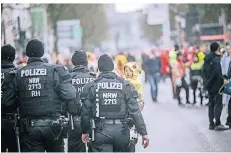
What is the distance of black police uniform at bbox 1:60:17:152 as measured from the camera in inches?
350

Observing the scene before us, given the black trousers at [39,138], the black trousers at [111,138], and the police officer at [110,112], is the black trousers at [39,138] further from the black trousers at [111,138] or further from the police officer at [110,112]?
the black trousers at [111,138]

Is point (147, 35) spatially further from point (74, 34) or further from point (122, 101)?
point (122, 101)

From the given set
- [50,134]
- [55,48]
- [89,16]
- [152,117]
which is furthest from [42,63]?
[89,16]

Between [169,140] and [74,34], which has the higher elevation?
[74,34]

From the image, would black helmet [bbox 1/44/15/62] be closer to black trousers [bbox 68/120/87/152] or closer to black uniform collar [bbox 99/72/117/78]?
black trousers [bbox 68/120/87/152]

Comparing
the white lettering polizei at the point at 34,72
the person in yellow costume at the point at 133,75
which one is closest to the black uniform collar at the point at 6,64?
the white lettering polizei at the point at 34,72

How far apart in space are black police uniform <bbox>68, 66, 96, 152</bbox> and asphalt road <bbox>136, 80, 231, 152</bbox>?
2.15m

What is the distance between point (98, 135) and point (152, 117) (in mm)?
9275

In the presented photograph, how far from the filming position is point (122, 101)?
27.5 feet

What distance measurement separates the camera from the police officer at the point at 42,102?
8500 mm

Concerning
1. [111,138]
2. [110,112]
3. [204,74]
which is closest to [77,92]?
[110,112]

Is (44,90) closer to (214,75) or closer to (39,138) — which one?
(39,138)

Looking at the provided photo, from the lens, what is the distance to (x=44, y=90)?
28.2 feet

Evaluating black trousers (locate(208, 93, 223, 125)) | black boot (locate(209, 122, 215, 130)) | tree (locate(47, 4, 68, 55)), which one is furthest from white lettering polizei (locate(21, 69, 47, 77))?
tree (locate(47, 4, 68, 55))
